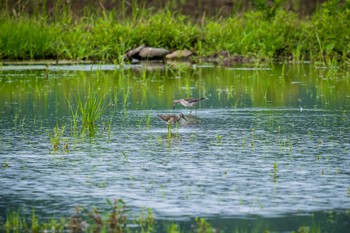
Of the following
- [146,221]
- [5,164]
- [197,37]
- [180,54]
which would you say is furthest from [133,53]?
[146,221]

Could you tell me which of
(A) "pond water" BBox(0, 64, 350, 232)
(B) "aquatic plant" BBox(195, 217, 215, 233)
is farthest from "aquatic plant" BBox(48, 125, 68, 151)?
(B) "aquatic plant" BBox(195, 217, 215, 233)

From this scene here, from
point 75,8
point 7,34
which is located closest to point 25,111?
point 7,34

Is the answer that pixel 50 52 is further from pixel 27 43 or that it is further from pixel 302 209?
pixel 302 209

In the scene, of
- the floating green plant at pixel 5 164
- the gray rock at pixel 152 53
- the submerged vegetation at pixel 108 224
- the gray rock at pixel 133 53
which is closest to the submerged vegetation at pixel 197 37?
the gray rock at pixel 133 53

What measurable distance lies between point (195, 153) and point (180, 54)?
11.3 metres

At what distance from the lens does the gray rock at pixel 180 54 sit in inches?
773

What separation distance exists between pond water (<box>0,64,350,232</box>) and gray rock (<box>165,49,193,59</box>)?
4899 mm

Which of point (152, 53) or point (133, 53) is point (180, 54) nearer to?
point (152, 53)

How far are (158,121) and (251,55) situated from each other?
29.1ft

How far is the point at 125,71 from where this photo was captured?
1692 centimetres

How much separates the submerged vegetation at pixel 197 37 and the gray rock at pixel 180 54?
0.17 m

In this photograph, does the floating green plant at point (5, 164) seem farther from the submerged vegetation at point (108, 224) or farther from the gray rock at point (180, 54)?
the gray rock at point (180, 54)

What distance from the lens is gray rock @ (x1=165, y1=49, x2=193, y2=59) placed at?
64.4ft

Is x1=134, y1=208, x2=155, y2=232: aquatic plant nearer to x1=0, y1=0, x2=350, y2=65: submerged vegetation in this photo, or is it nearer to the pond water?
the pond water
